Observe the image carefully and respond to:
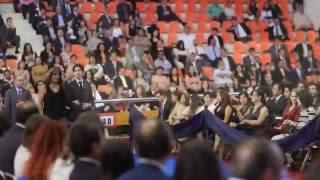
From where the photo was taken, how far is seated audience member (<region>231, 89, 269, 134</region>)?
12328mm

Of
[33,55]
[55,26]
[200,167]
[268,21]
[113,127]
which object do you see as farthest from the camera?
[268,21]

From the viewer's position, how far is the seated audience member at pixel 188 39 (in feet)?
61.3

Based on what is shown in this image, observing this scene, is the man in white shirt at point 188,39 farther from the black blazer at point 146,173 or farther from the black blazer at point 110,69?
the black blazer at point 146,173

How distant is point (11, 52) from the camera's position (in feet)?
53.6

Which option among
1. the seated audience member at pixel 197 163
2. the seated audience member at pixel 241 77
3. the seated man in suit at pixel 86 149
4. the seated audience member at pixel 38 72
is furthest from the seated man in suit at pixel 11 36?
the seated audience member at pixel 197 163

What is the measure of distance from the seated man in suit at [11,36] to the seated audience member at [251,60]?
221 inches

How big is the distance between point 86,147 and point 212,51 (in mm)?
14611

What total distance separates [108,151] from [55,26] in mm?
13524

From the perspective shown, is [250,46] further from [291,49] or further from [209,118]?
[209,118]

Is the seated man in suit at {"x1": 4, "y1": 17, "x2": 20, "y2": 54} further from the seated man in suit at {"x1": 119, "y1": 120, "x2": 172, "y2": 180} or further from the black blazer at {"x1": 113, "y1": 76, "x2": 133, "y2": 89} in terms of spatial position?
the seated man in suit at {"x1": 119, "y1": 120, "x2": 172, "y2": 180}

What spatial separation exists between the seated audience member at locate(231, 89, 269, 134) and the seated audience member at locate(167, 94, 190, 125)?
117cm

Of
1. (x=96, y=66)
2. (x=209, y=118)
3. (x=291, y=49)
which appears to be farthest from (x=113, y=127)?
(x=291, y=49)

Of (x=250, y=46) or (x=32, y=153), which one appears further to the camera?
(x=250, y=46)

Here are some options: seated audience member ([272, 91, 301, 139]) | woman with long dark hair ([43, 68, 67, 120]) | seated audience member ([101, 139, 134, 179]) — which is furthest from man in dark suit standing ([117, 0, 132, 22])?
seated audience member ([101, 139, 134, 179])
